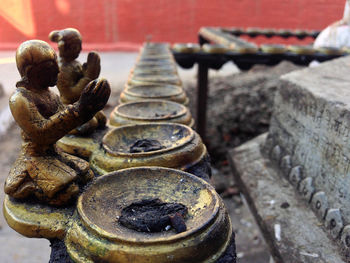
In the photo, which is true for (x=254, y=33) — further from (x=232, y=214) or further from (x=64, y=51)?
(x=64, y=51)

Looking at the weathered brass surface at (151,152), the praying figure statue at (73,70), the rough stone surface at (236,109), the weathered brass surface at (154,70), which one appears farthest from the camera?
the rough stone surface at (236,109)

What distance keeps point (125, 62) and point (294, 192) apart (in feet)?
19.6

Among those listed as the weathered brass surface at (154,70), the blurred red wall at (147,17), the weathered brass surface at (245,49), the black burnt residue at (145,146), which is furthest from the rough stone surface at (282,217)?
the blurred red wall at (147,17)

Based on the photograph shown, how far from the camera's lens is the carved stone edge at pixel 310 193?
5.95 ft

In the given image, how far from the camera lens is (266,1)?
25.1 ft

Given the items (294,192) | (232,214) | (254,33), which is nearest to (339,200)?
(294,192)

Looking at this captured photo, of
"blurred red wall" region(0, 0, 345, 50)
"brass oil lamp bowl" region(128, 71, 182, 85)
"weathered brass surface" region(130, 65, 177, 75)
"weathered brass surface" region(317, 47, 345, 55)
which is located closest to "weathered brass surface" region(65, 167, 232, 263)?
"brass oil lamp bowl" region(128, 71, 182, 85)

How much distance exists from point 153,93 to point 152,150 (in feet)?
3.31

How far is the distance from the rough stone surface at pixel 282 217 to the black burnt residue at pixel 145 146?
3.14ft

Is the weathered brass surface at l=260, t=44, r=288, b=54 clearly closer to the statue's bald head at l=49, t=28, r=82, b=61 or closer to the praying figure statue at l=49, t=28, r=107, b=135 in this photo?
the praying figure statue at l=49, t=28, r=107, b=135

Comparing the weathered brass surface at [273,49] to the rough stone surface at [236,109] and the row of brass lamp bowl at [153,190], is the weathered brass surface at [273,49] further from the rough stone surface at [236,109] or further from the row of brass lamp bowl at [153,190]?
the row of brass lamp bowl at [153,190]

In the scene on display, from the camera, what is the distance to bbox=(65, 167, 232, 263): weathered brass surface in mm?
936

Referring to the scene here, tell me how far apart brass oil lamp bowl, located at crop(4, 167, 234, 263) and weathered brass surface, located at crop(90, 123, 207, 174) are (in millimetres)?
110

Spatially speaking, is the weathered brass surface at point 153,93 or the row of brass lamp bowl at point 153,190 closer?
the row of brass lamp bowl at point 153,190
